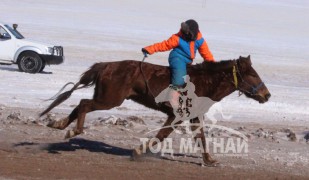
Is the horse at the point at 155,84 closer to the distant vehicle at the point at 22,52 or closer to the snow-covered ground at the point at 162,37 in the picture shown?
the snow-covered ground at the point at 162,37

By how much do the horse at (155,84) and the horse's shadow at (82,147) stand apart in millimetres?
623

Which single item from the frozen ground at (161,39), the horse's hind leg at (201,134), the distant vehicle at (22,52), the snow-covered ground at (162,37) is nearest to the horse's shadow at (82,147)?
the horse's hind leg at (201,134)

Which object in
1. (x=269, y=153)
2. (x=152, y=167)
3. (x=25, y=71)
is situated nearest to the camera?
(x=152, y=167)

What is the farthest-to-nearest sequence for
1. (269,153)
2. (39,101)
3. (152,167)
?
(39,101), (269,153), (152,167)

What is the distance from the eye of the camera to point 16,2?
61406mm

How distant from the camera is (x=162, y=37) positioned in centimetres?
4238

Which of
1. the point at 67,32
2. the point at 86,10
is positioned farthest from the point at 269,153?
the point at 86,10

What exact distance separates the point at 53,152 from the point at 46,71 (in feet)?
47.9

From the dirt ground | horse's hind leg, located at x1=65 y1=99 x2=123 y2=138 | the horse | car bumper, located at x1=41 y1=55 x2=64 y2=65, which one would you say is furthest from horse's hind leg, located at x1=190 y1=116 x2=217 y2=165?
car bumper, located at x1=41 y1=55 x2=64 y2=65

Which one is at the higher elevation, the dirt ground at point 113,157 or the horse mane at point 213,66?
the horse mane at point 213,66

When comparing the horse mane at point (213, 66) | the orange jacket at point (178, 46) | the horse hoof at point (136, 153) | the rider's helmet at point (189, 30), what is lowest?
the horse hoof at point (136, 153)

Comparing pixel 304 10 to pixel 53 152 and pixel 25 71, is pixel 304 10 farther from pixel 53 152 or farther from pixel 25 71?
pixel 53 152

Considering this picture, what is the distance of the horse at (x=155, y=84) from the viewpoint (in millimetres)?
11281

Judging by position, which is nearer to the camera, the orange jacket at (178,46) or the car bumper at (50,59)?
the orange jacket at (178,46)
